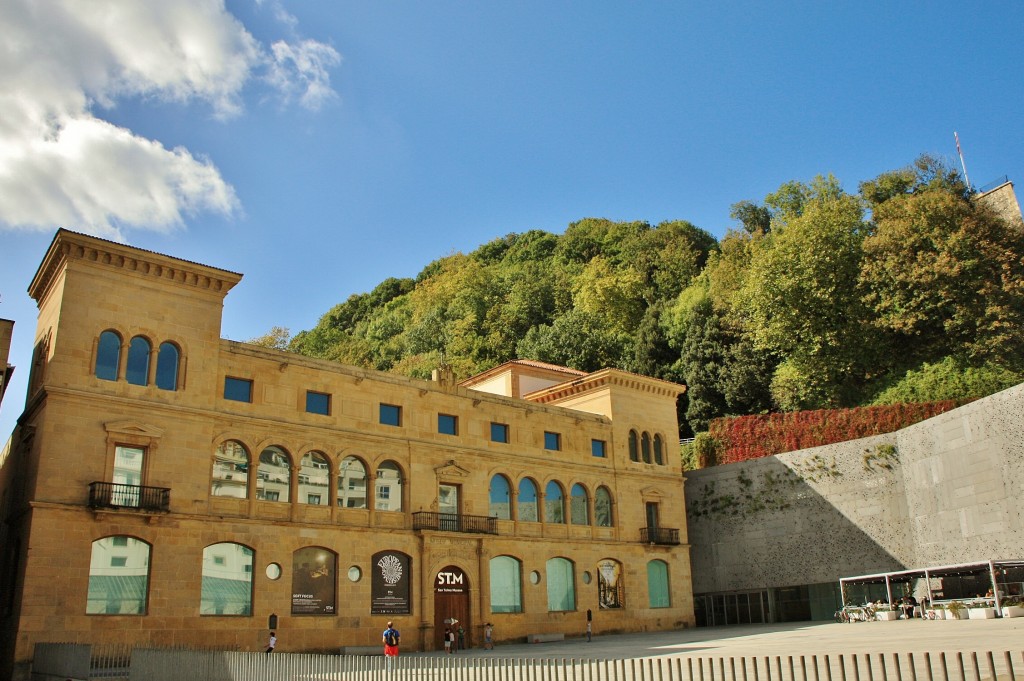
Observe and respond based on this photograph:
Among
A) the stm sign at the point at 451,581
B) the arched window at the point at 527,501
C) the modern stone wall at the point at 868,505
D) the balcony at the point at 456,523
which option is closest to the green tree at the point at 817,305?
the modern stone wall at the point at 868,505

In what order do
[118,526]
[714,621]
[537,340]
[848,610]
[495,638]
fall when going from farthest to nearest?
[537,340], [714,621], [848,610], [495,638], [118,526]

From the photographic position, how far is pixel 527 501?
36.1m

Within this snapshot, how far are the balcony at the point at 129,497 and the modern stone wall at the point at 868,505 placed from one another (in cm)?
2740

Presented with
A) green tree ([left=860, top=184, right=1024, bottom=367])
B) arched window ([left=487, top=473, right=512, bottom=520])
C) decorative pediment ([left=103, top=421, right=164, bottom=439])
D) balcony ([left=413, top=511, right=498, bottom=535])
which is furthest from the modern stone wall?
decorative pediment ([left=103, top=421, right=164, bottom=439])

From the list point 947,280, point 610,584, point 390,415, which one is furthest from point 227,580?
point 947,280

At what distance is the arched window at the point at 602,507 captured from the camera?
38.5m

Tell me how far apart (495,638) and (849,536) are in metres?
17.1

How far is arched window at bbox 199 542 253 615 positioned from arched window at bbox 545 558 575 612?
514 inches

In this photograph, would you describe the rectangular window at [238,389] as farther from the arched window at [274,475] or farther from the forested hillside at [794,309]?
the forested hillside at [794,309]

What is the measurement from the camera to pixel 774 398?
167ft

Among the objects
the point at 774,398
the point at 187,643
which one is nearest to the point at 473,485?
the point at 187,643

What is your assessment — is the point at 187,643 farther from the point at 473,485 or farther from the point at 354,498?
the point at 473,485

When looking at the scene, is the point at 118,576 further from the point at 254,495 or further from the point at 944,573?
the point at 944,573

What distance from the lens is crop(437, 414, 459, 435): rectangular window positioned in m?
33.8
